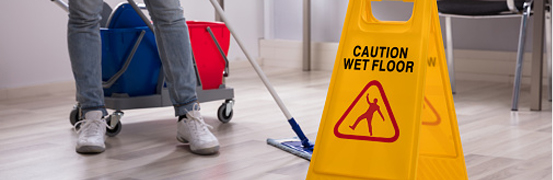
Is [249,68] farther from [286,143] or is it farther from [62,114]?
[286,143]

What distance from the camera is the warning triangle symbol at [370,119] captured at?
4.61 feet

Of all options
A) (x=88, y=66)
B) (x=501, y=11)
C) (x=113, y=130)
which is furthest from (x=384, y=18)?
(x=88, y=66)

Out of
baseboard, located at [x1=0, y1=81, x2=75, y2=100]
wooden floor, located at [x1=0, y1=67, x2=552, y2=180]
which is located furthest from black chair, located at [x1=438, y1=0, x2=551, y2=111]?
baseboard, located at [x1=0, y1=81, x2=75, y2=100]

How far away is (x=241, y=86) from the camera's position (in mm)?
3545

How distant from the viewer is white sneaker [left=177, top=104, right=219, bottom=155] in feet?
6.56

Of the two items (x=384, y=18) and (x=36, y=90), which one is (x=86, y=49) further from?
(x=384, y=18)

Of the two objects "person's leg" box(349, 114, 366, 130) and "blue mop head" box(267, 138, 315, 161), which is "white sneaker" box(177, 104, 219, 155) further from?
"person's leg" box(349, 114, 366, 130)

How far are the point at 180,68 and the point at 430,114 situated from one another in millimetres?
787

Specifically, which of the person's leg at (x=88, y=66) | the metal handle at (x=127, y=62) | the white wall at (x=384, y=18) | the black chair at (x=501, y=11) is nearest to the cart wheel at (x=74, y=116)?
→ the metal handle at (x=127, y=62)

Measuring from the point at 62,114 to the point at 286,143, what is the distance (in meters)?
1.05

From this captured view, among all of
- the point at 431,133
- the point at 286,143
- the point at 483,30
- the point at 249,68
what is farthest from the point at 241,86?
the point at 431,133

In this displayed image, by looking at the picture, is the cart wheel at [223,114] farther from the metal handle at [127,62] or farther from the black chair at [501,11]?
the black chair at [501,11]

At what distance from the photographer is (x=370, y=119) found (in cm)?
142

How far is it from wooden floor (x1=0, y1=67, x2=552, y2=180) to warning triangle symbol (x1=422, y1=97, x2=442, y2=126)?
30 cm
